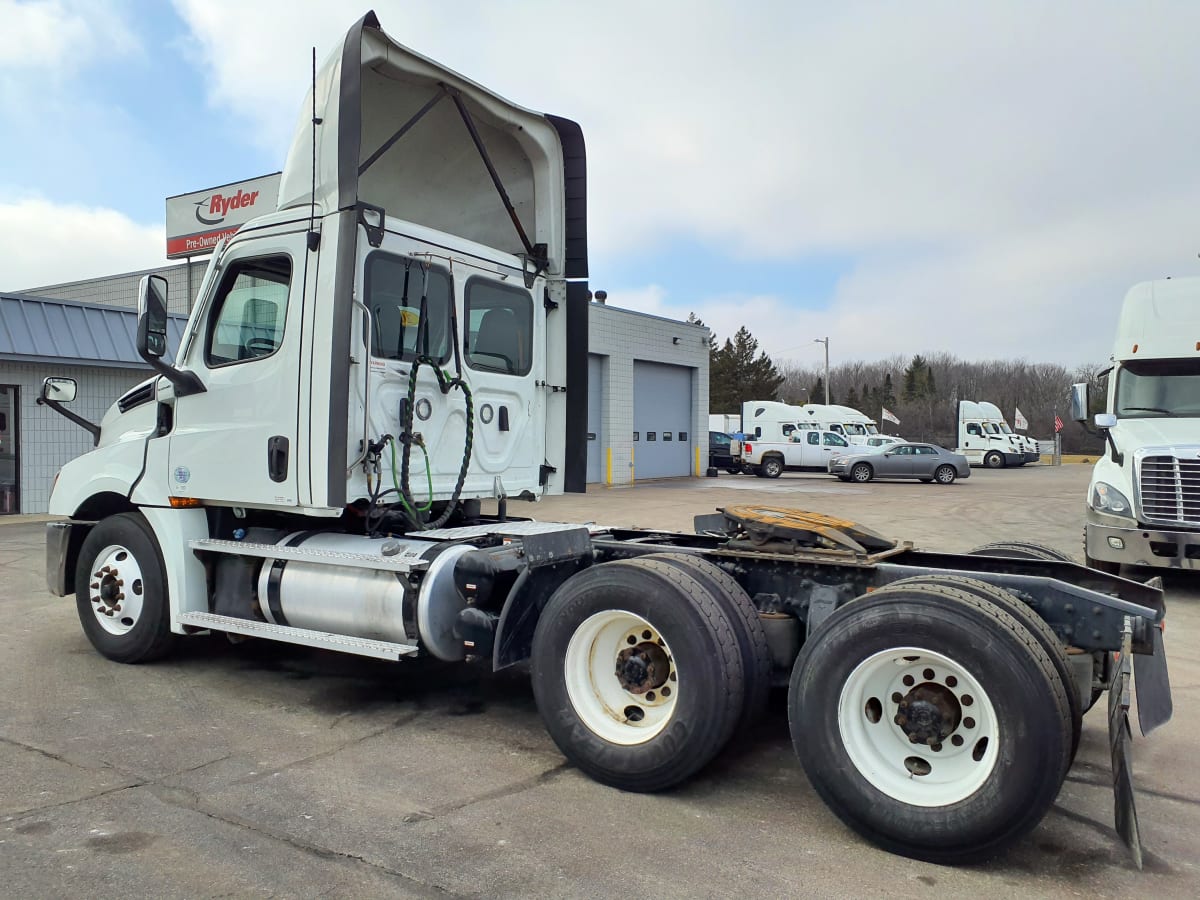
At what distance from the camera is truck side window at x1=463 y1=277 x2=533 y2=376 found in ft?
20.7

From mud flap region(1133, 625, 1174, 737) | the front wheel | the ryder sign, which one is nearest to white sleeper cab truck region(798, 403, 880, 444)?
the front wheel

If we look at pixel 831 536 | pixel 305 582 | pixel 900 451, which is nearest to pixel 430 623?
pixel 305 582

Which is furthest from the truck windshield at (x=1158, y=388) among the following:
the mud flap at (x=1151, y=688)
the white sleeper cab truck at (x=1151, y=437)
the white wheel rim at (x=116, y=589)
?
the white wheel rim at (x=116, y=589)

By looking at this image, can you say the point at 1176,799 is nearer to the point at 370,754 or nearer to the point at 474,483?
the point at 370,754

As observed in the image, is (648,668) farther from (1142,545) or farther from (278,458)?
(1142,545)

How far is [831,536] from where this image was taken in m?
4.52

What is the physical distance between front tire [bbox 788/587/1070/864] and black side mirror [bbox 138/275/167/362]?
4.42 meters

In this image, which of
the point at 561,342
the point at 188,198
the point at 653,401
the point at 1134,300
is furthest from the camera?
the point at 653,401

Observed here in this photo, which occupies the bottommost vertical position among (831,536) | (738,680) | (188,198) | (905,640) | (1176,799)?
(1176,799)

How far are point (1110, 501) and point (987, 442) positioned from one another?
34306 millimetres

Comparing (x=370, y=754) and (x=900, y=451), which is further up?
(x=900, y=451)

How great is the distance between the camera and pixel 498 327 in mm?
6547

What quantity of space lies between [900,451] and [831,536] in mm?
27368

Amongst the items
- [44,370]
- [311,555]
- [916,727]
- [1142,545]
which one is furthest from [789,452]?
[916,727]
